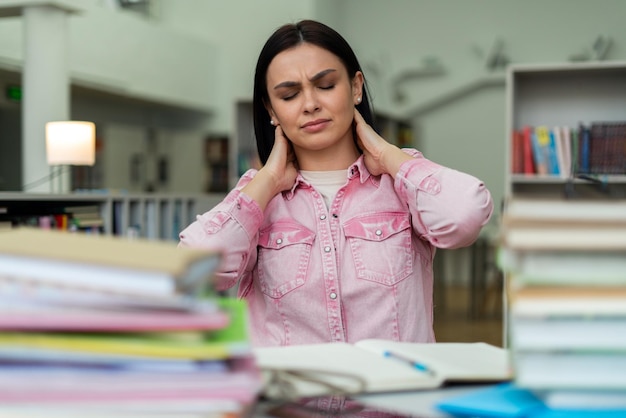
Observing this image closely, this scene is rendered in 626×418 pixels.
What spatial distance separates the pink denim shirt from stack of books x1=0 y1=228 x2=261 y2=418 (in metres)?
0.89

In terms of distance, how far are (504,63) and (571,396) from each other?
890 centimetres

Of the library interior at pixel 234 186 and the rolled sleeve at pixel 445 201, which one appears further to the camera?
the rolled sleeve at pixel 445 201

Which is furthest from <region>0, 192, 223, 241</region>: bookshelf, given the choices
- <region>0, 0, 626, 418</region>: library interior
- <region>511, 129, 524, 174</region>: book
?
<region>511, 129, 524, 174</region>: book

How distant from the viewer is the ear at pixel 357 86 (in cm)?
186

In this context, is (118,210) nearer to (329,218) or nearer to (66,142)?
(66,142)

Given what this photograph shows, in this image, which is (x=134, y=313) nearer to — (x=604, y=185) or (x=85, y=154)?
(x=604, y=185)

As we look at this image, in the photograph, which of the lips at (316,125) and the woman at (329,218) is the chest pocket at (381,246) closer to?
the woman at (329,218)

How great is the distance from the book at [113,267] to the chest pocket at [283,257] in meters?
0.93

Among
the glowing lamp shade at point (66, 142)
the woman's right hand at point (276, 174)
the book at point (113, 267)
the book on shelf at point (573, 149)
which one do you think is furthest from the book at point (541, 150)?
the book at point (113, 267)

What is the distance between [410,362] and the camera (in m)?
1.02

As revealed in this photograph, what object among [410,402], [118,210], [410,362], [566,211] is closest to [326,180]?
[410,362]

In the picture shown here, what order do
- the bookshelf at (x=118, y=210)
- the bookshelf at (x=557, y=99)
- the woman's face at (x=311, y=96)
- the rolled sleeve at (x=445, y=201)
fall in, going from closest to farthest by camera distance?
the rolled sleeve at (x=445, y=201) → the woman's face at (x=311, y=96) → the bookshelf at (x=118, y=210) → the bookshelf at (x=557, y=99)

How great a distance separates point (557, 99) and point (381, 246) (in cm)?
355

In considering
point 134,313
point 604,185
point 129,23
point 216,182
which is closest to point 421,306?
point 604,185
